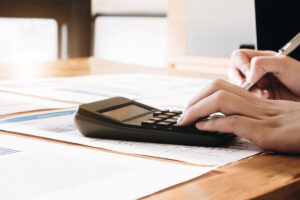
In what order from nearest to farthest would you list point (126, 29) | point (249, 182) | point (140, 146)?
point (249, 182), point (140, 146), point (126, 29)

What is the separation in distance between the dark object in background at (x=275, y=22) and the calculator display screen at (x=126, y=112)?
791 mm

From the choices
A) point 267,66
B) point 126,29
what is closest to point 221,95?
point 267,66

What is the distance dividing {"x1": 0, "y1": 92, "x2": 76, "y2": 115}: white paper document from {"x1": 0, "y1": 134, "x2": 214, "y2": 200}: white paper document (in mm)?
280

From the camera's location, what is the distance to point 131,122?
69cm

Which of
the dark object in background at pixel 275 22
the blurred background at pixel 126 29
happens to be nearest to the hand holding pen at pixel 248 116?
the dark object in background at pixel 275 22

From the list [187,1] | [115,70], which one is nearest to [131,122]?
[115,70]

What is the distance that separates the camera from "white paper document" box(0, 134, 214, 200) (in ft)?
1.45

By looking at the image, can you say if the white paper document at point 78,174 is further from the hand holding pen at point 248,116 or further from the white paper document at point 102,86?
the white paper document at point 102,86

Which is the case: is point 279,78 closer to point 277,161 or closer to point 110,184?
point 277,161

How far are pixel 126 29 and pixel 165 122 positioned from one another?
127 inches

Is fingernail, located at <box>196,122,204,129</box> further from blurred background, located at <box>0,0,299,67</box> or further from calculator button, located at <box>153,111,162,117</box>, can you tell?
blurred background, located at <box>0,0,299,67</box>

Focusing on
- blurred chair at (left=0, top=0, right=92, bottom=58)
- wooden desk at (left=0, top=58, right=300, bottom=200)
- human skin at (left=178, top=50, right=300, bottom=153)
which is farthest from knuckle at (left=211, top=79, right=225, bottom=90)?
blurred chair at (left=0, top=0, right=92, bottom=58)

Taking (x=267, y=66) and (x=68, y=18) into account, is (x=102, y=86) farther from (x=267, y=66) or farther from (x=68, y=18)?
(x=68, y=18)

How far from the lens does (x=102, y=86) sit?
4.22 ft
